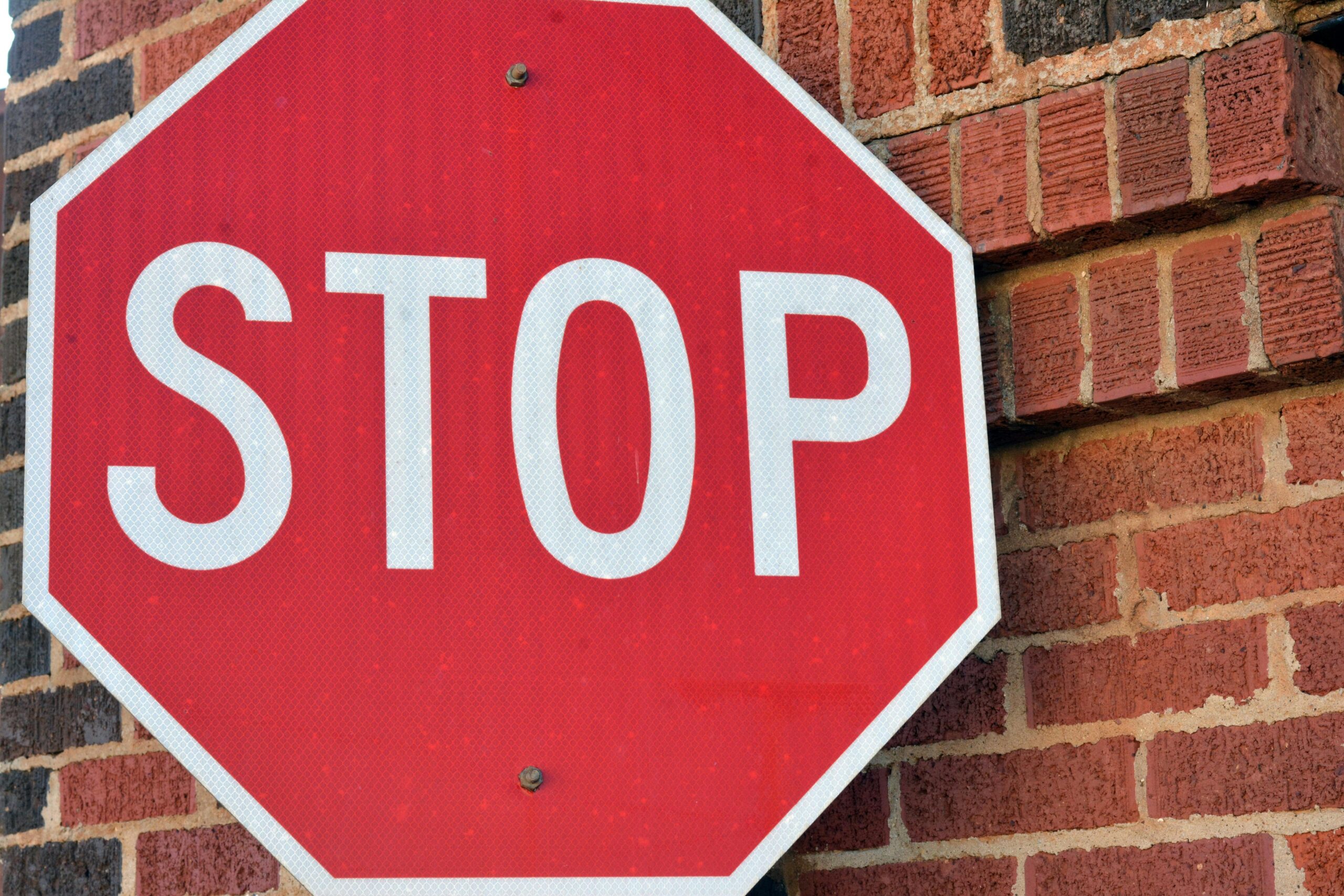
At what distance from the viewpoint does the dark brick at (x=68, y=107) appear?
1.88 metres

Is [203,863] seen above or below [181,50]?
below

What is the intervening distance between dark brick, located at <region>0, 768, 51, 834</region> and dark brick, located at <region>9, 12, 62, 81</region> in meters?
0.82

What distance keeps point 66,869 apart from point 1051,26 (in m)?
1.32

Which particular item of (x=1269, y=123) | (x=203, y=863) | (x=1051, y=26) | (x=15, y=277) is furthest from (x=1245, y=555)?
(x=15, y=277)

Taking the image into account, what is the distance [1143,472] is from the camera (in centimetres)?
143

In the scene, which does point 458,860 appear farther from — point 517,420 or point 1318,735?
point 1318,735

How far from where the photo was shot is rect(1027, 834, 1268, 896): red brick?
4.26 ft

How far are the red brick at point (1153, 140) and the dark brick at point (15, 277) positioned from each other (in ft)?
4.01

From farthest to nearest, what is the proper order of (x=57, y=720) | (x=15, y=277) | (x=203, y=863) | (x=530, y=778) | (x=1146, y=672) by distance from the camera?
(x=15, y=277)
(x=57, y=720)
(x=203, y=863)
(x=1146, y=672)
(x=530, y=778)

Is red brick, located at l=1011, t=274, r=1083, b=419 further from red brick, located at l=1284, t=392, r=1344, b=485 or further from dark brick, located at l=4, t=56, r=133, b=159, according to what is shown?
dark brick, located at l=4, t=56, r=133, b=159

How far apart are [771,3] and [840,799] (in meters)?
0.78

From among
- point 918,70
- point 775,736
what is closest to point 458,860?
point 775,736

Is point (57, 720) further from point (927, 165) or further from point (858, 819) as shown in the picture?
point (927, 165)

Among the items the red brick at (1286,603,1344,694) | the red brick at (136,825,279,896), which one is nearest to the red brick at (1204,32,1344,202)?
the red brick at (1286,603,1344,694)
